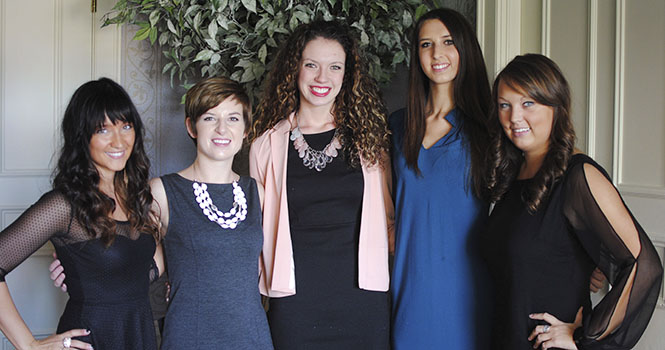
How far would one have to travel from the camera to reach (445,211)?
1850mm

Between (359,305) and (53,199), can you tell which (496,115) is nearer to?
(359,305)

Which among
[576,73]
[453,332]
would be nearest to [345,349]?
[453,332]

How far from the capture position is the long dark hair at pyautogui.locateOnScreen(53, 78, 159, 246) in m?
1.57

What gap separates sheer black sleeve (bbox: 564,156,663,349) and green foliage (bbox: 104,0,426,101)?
4.08ft

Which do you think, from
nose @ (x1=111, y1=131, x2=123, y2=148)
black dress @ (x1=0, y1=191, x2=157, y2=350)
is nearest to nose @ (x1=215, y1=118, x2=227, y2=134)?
nose @ (x1=111, y1=131, x2=123, y2=148)

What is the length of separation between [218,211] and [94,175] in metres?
0.38

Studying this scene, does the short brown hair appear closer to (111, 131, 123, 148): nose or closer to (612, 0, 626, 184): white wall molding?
(111, 131, 123, 148): nose

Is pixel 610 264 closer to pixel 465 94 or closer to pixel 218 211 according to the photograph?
pixel 465 94

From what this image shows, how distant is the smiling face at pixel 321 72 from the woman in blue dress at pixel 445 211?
0.31m

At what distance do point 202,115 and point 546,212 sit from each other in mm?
1069

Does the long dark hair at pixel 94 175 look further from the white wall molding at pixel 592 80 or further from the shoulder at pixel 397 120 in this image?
the white wall molding at pixel 592 80

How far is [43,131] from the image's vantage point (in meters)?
2.97

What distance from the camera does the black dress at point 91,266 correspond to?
1.52 m

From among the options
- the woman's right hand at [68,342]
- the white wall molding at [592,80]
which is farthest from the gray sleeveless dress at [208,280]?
the white wall molding at [592,80]
